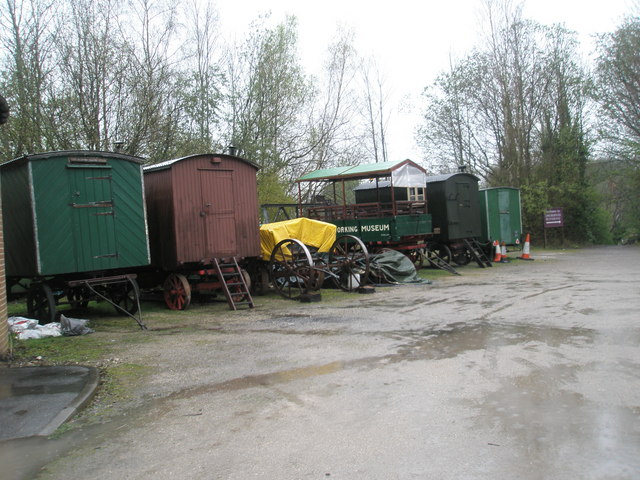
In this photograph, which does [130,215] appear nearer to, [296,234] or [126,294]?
[126,294]

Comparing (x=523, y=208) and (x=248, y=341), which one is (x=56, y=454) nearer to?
(x=248, y=341)

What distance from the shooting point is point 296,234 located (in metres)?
14.0

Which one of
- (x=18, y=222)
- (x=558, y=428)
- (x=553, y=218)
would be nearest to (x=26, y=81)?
(x=18, y=222)

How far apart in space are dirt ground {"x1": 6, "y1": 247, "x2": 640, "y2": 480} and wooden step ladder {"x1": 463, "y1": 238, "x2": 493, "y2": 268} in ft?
33.5

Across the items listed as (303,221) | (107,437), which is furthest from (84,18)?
(107,437)

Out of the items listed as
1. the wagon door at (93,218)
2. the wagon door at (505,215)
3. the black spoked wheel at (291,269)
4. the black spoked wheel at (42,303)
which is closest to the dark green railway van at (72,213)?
the wagon door at (93,218)

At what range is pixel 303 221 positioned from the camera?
46.0 feet

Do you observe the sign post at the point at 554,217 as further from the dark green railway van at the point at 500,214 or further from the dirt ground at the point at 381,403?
the dirt ground at the point at 381,403

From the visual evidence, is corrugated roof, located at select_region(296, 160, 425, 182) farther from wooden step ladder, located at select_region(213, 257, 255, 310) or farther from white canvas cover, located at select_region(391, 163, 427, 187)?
wooden step ladder, located at select_region(213, 257, 255, 310)

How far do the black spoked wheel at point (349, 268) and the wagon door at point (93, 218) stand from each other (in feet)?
17.0

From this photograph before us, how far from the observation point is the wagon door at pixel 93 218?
999cm

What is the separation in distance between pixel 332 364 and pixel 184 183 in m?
6.81

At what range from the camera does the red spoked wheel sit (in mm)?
11930

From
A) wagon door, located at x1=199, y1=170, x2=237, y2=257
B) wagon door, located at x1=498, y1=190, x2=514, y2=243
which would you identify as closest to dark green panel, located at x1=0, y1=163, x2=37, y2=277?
wagon door, located at x1=199, y1=170, x2=237, y2=257
